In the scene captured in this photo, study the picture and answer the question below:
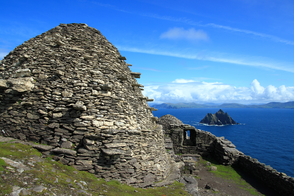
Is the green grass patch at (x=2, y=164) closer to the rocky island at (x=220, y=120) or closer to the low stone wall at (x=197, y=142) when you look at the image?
the low stone wall at (x=197, y=142)

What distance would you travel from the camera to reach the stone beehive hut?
10.2m

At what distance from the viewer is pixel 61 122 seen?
10.7 meters

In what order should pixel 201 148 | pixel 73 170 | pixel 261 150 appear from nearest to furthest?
pixel 73 170
pixel 201 148
pixel 261 150

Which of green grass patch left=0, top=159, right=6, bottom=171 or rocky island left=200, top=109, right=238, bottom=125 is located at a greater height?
green grass patch left=0, top=159, right=6, bottom=171

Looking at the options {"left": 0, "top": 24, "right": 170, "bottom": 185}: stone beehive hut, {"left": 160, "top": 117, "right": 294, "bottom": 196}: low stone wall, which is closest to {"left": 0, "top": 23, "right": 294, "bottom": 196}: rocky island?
{"left": 0, "top": 24, "right": 170, "bottom": 185}: stone beehive hut

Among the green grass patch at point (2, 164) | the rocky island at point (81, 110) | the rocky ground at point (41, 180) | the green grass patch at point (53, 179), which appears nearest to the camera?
the rocky ground at point (41, 180)

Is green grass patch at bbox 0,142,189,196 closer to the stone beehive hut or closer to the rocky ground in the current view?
the rocky ground

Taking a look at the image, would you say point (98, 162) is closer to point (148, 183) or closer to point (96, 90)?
point (148, 183)

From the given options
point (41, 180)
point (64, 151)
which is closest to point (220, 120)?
point (64, 151)

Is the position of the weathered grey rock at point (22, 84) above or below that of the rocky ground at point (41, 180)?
above

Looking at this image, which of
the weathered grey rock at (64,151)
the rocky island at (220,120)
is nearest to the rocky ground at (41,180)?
the weathered grey rock at (64,151)

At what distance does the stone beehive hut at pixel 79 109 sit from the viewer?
1017 cm

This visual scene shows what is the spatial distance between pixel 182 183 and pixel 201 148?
1478 centimetres

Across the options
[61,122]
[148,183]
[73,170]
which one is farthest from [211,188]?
[61,122]
